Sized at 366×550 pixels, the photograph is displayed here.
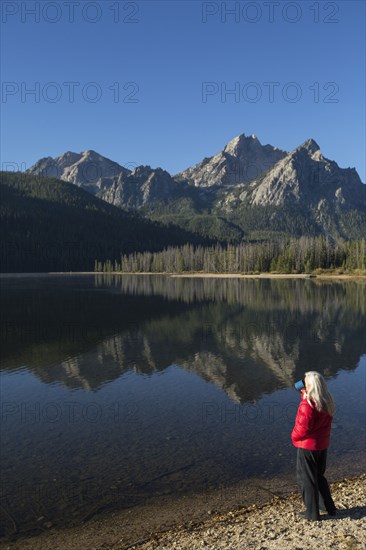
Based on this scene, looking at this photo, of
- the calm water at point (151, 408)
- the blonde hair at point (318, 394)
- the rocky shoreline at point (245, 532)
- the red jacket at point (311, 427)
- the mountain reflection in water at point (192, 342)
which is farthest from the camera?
the mountain reflection in water at point (192, 342)

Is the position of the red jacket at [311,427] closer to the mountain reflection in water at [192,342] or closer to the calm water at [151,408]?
the calm water at [151,408]

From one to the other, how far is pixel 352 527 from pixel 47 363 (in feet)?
103

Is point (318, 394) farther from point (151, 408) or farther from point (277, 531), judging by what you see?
point (151, 408)

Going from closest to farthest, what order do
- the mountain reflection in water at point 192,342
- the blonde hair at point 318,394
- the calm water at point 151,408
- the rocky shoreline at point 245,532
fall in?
the rocky shoreline at point 245,532, the blonde hair at point 318,394, the calm water at point 151,408, the mountain reflection in water at point 192,342

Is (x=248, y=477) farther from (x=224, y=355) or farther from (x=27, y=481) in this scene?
(x=224, y=355)

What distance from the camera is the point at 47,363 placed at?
125ft

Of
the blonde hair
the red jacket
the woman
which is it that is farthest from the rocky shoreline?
the blonde hair

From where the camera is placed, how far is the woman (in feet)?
36.6

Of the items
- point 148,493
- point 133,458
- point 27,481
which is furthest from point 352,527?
point 27,481

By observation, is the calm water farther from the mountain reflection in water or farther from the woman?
the woman

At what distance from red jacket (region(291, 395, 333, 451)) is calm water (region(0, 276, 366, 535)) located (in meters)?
6.23

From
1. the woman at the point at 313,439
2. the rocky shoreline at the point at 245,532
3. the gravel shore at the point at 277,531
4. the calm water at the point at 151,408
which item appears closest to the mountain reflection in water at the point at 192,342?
the calm water at the point at 151,408

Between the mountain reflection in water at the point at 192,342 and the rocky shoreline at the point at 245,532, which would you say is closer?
the rocky shoreline at the point at 245,532

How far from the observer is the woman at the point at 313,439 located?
439 inches
